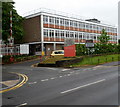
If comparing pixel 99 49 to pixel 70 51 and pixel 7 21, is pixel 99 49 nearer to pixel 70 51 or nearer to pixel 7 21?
pixel 70 51

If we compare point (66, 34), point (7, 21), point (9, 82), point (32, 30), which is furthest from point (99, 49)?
point (9, 82)

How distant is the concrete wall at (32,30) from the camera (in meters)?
45.9

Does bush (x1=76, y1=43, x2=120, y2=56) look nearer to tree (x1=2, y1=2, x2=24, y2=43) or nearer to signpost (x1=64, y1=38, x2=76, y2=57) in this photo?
signpost (x1=64, y1=38, x2=76, y2=57)

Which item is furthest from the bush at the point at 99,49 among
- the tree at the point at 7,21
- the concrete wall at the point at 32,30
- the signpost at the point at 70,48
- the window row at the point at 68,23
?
the window row at the point at 68,23

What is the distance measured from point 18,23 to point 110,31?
41.7 m

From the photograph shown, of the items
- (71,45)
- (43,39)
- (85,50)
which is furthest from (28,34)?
(71,45)

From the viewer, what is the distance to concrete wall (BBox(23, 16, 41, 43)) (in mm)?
45888

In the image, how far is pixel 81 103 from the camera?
7133mm

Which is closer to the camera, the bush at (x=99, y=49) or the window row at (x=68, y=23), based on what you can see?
the bush at (x=99, y=49)

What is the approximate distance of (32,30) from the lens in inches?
1896

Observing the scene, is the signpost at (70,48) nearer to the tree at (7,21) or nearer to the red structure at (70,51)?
the red structure at (70,51)

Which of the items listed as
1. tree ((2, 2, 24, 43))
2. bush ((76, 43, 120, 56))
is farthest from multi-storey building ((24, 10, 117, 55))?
bush ((76, 43, 120, 56))

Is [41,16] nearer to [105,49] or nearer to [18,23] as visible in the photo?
[18,23]

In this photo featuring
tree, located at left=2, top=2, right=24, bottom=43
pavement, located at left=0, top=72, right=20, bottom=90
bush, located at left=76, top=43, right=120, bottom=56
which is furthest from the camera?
bush, located at left=76, top=43, right=120, bottom=56
